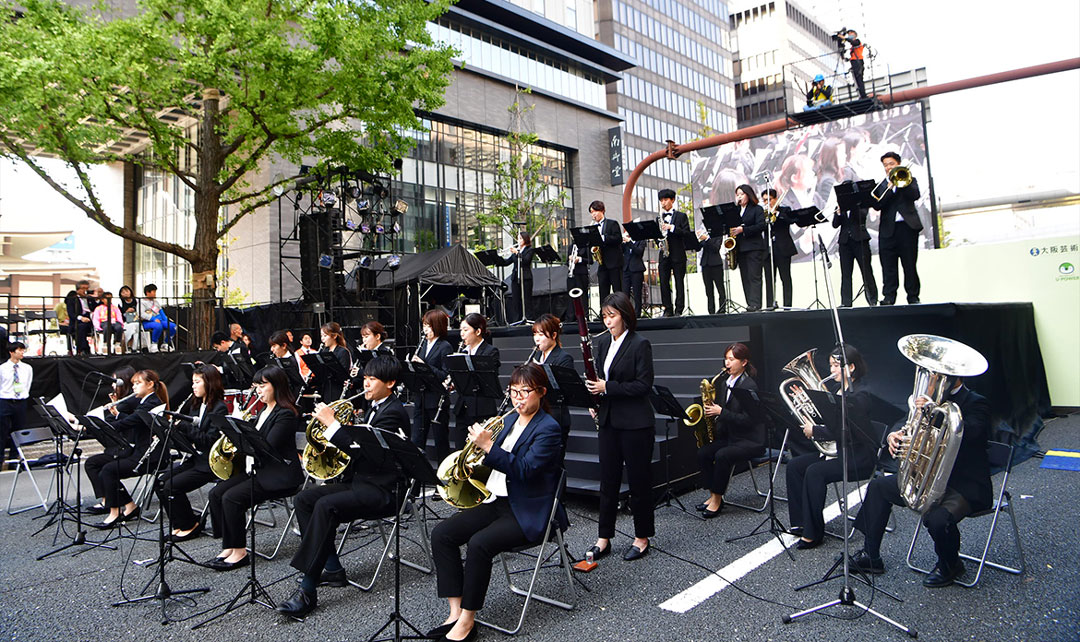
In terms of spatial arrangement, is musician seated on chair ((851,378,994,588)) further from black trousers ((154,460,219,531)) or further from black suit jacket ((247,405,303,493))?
black trousers ((154,460,219,531))

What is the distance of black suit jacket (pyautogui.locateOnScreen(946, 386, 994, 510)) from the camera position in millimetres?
4641

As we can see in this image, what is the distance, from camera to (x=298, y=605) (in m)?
4.74

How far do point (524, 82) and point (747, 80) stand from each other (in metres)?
57.3

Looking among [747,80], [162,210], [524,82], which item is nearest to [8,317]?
[162,210]

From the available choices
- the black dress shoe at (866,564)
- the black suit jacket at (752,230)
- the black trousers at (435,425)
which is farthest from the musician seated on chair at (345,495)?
the black suit jacket at (752,230)

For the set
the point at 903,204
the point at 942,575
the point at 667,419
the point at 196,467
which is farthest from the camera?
the point at 903,204

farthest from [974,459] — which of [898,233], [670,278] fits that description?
[670,278]

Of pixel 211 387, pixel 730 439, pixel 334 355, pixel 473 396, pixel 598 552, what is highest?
pixel 334 355

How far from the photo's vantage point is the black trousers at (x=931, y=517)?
4.64 metres

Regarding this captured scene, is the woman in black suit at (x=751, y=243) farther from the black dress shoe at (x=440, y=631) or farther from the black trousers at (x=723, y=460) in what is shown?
the black dress shoe at (x=440, y=631)

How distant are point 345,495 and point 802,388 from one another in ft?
12.0

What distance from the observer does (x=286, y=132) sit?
15.9 m

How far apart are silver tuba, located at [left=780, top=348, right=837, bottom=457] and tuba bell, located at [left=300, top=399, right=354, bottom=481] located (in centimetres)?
354

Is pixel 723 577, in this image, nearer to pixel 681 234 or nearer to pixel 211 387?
pixel 211 387
